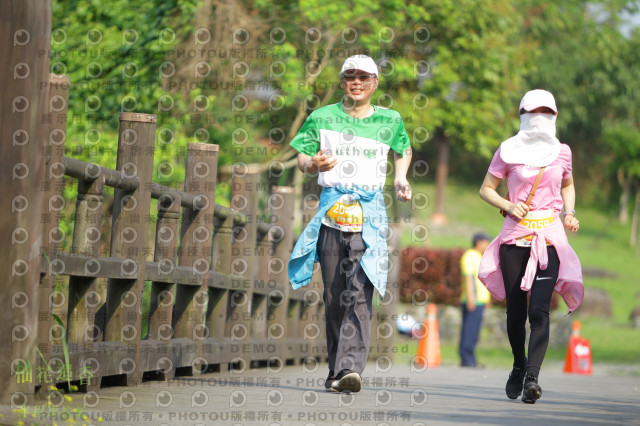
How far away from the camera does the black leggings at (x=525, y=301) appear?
6.87 meters

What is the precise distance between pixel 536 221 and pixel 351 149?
3.85 feet

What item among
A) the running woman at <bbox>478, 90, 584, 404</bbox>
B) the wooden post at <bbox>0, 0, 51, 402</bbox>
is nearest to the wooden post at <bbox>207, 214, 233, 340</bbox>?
the running woman at <bbox>478, 90, 584, 404</bbox>

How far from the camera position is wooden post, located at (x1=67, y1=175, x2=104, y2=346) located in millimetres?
5828

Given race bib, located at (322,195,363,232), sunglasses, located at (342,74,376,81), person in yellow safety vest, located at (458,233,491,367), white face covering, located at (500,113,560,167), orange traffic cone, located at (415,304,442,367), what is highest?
sunglasses, located at (342,74,376,81)

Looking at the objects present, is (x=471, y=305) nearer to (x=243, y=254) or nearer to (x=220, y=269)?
(x=243, y=254)

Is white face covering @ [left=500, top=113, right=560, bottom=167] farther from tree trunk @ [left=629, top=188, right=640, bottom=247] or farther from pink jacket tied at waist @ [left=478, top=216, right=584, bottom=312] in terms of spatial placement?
tree trunk @ [left=629, top=188, right=640, bottom=247]

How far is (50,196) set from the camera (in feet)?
17.0

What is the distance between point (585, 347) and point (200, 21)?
6.49m

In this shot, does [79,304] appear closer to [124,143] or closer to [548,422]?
[124,143]

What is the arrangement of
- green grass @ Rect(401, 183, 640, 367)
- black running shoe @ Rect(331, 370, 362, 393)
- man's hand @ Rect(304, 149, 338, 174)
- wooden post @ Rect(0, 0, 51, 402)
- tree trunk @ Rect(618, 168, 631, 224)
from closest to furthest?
wooden post @ Rect(0, 0, 51, 402), man's hand @ Rect(304, 149, 338, 174), black running shoe @ Rect(331, 370, 362, 393), green grass @ Rect(401, 183, 640, 367), tree trunk @ Rect(618, 168, 631, 224)

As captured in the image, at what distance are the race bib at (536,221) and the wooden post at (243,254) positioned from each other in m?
2.90

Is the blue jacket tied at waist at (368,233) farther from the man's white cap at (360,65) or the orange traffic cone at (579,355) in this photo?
the orange traffic cone at (579,355)

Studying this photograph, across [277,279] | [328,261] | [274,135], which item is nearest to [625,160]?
[274,135]

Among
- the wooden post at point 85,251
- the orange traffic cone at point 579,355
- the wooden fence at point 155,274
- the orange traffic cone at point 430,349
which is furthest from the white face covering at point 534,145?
the orange traffic cone at point 430,349
